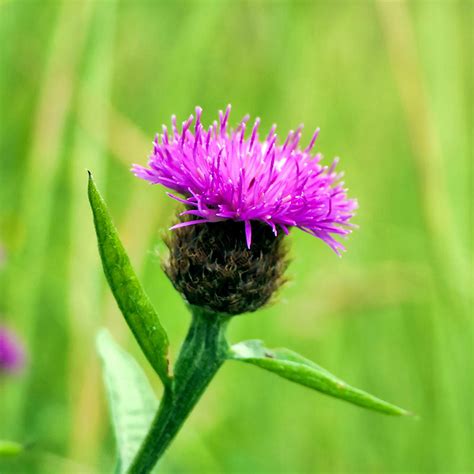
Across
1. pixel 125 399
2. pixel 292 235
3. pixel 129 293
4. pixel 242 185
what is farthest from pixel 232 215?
pixel 292 235

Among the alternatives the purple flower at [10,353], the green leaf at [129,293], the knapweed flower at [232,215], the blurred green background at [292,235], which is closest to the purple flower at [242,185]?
the knapweed flower at [232,215]

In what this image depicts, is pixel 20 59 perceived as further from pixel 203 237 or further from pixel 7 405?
pixel 203 237

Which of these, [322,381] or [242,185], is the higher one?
[242,185]

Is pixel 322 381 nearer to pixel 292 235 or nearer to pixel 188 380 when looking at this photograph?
pixel 188 380

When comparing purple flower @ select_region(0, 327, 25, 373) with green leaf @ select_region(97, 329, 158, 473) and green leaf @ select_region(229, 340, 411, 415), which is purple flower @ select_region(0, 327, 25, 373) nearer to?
green leaf @ select_region(97, 329, 158, 473)

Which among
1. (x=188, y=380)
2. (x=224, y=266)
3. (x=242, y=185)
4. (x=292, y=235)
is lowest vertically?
(x=188, y=380)
